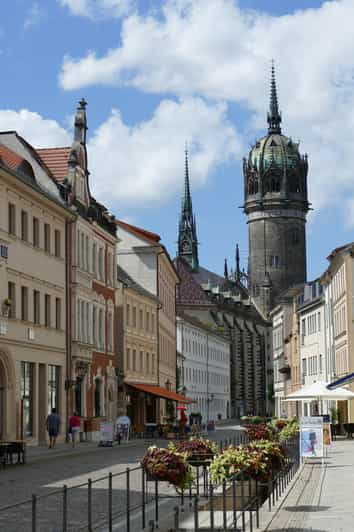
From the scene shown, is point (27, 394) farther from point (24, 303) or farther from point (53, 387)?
point (53, 387)

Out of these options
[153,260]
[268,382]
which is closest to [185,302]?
[268,382]

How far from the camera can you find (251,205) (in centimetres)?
18950

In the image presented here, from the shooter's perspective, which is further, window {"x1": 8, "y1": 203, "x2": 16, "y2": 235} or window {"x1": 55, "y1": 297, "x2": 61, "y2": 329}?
window {"x1": 55, "y1": 297, "x2": 61, "y2": 329}

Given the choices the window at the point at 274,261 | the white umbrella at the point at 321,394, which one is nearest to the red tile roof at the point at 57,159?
the white umbrella at the point at 321,394

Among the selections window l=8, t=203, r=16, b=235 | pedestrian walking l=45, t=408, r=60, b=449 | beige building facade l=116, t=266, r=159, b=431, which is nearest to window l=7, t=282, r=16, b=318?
window l=8, t=203, r=16, b=235

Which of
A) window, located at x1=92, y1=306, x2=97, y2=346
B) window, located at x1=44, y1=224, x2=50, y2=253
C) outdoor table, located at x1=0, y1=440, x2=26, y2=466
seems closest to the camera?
outdoor table, located at x1=0, y1=440, x2=26, y2=466

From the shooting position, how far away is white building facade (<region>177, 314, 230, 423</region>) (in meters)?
111

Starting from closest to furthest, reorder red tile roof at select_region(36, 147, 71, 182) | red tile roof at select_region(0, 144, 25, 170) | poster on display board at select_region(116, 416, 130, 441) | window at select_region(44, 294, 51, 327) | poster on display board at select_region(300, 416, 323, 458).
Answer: poster on display board at select_region(300, 416, 323, 458), red tile roof at select_region(0, 144, 25, 170), window at select_region(44, 294, 51, 327), poster on display board at select_region(116, 416, 130, 441), red tile roof at select_region(36, 147, 71, 182)

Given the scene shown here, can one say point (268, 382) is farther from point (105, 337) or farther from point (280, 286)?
point (105, 337)

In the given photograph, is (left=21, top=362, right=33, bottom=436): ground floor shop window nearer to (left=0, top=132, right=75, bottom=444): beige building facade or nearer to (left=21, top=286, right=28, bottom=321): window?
(left=0, top=132, right=75, bottom=444): beige building facade

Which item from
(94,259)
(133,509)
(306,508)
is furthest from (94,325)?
(133,509)

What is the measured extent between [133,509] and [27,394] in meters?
27.7

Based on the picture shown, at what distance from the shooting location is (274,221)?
187 metres

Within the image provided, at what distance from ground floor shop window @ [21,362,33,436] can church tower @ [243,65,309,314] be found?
143 metres
